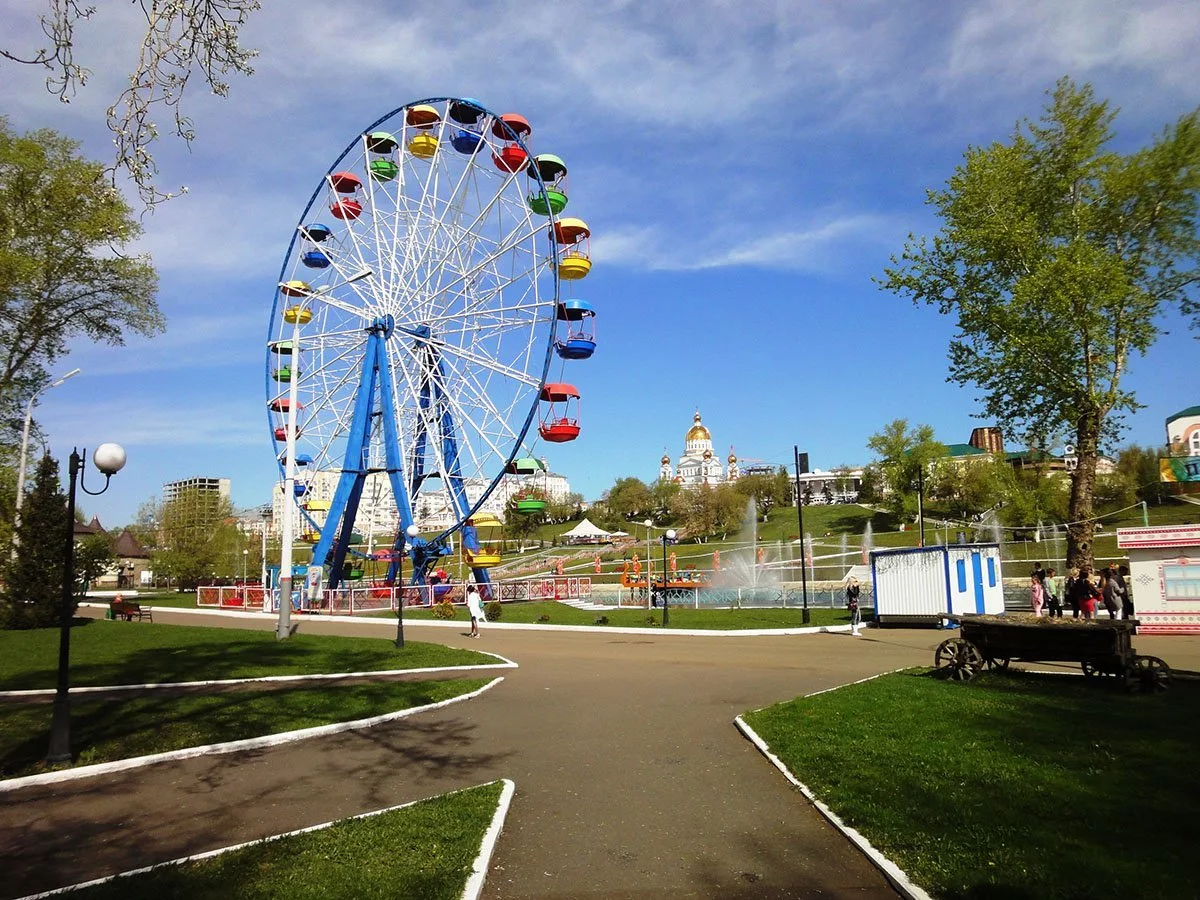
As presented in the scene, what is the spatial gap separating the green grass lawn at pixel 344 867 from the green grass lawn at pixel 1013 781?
298cm

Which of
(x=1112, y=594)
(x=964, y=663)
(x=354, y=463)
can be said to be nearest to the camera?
(x=964, y=663)

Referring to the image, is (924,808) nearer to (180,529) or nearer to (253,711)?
(253,711)

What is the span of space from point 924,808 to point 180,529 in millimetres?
65342

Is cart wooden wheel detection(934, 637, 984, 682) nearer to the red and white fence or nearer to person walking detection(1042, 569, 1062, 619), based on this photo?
person walking detection(1042, 569, 1062, 619)

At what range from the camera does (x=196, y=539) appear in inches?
2361

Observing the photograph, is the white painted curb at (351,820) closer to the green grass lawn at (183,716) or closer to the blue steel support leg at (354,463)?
the green grass lawn at (183,716)

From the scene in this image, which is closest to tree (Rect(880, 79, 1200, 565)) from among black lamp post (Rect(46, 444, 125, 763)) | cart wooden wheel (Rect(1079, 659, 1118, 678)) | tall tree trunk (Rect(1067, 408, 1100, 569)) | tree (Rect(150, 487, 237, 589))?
tall tree trunk (Rect(1067, 408, 1100, 569))

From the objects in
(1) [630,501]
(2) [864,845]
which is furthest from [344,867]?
(1) [630,501]

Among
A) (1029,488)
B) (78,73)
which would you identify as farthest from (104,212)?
(1029,488)

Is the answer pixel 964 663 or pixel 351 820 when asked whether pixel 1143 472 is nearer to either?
pixel 964 663

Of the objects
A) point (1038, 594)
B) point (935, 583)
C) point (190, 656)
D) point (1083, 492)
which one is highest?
point (1083, 492)

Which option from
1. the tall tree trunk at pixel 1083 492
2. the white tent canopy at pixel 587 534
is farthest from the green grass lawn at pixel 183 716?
the white tent canopy at pixel 587 534

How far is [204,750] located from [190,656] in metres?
9.40

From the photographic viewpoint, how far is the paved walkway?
17.9 feet
